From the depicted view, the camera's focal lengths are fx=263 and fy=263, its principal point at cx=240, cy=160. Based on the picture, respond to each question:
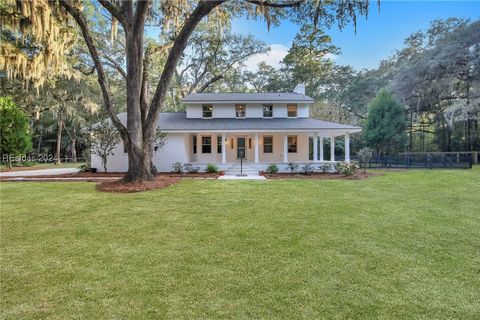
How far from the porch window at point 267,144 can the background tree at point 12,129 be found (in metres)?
18.0

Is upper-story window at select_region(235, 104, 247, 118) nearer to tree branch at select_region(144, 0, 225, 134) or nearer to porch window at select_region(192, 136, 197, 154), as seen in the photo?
porch window at select_region(192, 136, 197, 154)

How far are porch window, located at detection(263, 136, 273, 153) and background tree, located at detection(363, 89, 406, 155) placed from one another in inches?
484

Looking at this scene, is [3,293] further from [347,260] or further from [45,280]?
[347,260]

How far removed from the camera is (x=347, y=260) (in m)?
3.83

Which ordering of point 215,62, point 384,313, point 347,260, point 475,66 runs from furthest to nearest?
point 215,62
point 475,66
point 347,260
point 384,313

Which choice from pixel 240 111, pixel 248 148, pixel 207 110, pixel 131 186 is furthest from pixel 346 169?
pixel 131 186

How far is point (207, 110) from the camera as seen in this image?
19.2 metres

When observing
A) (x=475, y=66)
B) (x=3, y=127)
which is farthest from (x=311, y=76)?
(x=3, y=127)

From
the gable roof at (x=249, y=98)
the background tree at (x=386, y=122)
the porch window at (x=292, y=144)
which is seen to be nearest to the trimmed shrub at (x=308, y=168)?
the porch window at (x=292, y=144)

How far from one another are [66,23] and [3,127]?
13.8m

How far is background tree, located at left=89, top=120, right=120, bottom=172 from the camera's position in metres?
15.2

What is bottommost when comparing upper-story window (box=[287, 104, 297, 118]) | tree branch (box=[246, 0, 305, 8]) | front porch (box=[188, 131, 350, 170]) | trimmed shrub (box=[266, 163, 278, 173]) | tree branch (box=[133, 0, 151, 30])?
trimmed shrub (box=[266, 163, 278, 173])

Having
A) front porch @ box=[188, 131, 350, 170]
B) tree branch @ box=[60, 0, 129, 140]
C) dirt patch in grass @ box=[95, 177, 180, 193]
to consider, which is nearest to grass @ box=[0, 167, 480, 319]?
dirt patch in grass @ box=[95, 177, 180, 193]

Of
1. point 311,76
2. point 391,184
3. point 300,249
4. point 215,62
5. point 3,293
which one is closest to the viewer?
point 3,293
